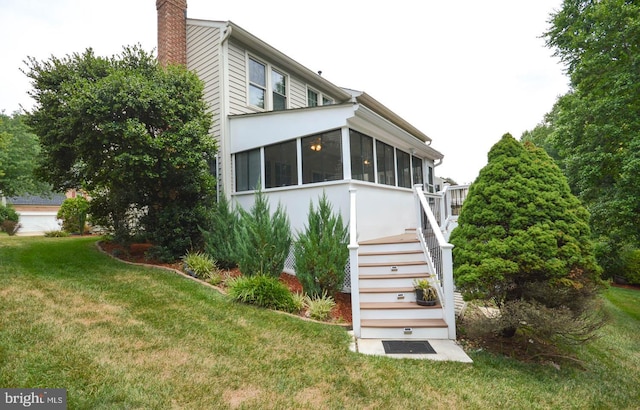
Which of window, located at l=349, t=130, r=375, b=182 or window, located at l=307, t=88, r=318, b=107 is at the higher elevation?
window, located at l=307, t=88, r=318, b=107

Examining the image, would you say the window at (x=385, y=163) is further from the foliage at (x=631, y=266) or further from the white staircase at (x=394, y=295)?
the foliage at (x=631, y=266)

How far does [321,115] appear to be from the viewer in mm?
7164

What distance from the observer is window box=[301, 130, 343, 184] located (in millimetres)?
7055

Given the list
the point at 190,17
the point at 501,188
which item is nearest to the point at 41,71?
the point at 190,17

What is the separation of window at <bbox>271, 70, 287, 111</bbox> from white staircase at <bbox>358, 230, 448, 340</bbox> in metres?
6.03

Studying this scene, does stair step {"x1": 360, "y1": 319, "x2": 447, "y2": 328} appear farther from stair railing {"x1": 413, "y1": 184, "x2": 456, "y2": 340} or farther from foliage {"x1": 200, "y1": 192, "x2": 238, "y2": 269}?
foliage {"x1": 200, "y1": 192, "x2": 238, "y2": 269}

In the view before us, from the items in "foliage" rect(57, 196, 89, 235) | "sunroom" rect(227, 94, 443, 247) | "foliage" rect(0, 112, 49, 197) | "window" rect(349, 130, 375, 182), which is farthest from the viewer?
"foliage" rect(0, 112, 49, 197)

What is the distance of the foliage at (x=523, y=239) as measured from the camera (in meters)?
4.29

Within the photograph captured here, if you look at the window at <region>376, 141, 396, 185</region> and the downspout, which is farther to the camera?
the downspout

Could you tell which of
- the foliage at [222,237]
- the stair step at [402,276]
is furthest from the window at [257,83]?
the stair step at [402,276]

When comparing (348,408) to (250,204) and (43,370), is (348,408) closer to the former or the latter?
(43,370)

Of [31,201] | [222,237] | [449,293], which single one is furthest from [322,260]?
[31,201]

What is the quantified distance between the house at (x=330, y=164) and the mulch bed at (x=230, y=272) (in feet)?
1.29

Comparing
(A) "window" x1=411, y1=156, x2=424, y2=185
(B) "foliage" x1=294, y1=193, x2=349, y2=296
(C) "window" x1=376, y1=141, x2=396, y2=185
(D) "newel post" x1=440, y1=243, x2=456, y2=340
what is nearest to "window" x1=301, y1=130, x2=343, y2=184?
(B) "foliage" x1=294, y1=193, x2=349, y2=296
